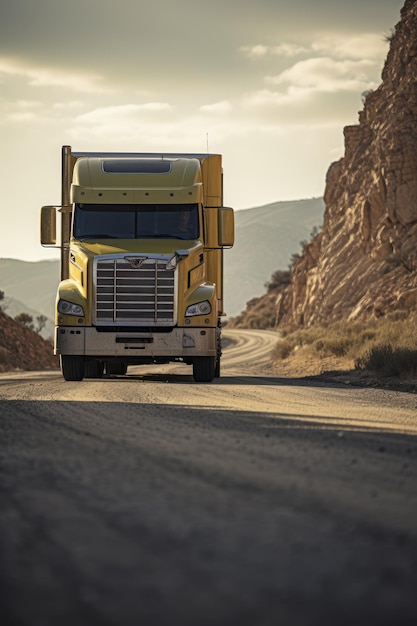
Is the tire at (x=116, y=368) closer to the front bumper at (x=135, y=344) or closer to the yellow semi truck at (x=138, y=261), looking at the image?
the yellow semi truck at (x=138, y=261)

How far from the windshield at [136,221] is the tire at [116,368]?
5.19m

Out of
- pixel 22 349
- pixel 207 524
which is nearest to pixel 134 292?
pixel 207 524

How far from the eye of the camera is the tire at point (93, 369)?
22500 mm

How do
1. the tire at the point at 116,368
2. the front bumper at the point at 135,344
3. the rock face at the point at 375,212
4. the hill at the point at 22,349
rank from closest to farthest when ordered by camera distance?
1. the front bumper at the point at 135,344
2. the tire at the point at 116,368
3. the hill at the point at 22,349
4. the rock face at the point at 375,212

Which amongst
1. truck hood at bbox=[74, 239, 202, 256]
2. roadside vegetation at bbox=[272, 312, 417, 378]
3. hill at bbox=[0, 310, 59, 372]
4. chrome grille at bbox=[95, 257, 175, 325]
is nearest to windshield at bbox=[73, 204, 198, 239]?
truck hood at bbox=[74, 239, 202, 256]

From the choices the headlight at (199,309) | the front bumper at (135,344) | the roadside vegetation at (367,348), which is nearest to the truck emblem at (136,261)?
the headlight at (199,309)

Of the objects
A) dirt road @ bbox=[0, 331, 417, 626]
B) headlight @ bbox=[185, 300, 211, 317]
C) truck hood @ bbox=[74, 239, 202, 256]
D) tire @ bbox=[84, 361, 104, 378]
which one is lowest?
dirt road @ bbox=[0, 331, 417, 626]

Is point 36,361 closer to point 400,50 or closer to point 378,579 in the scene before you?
point 400,50

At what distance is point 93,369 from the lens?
22688 millimetres

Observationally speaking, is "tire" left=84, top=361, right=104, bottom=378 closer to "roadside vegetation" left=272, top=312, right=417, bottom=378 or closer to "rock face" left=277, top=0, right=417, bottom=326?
"roadside vegetation" left=272, top=312, right=417, bottom=378

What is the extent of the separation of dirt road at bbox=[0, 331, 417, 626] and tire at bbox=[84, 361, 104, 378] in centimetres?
1251

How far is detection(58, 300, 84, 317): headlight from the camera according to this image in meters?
19.5

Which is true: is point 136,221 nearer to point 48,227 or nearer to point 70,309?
point 48,227

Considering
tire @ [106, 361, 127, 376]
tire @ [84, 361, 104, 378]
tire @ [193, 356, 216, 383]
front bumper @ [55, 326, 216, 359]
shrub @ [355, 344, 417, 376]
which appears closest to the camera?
front bumper @ [55, 326, 216, 359]
